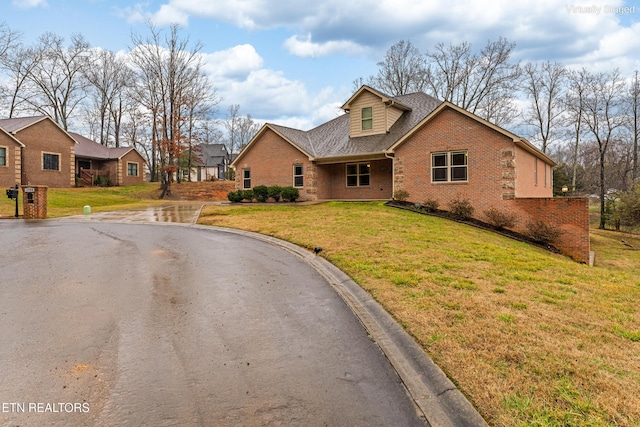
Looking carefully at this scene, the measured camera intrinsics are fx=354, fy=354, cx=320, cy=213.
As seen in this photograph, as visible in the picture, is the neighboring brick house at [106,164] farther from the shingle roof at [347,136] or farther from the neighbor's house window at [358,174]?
the neighbor's house window at [358,174]

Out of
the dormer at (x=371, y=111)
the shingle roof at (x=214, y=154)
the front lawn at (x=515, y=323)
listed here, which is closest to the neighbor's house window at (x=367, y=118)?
the dormer at (x=371, y=111)

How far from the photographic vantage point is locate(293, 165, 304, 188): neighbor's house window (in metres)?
22.9

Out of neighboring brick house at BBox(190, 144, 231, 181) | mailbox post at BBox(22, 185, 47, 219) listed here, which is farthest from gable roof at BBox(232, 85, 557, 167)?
neighboring brick house at BBox(190, 144, 231, 181)

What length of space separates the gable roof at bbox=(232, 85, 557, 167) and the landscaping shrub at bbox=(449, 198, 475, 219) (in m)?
4.35

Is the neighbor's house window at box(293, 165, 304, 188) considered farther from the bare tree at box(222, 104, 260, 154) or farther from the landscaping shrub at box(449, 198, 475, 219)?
the bare tree at box(222, 104, 260, 154)

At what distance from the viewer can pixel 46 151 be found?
99.3 ft

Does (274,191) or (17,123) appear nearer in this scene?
(274,191)

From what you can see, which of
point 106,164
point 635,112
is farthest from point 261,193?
point 635,112

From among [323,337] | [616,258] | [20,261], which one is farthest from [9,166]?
[616,258]

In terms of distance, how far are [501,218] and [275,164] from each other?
14280mm

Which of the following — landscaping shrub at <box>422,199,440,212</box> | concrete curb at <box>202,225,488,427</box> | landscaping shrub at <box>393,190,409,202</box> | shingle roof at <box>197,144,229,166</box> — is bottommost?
concrete curb at <box>202,225,488,427</box>

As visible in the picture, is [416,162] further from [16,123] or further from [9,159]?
[16,123]

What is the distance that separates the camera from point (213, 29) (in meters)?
17.6

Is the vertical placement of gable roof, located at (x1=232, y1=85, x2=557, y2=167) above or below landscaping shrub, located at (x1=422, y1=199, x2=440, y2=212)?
above
